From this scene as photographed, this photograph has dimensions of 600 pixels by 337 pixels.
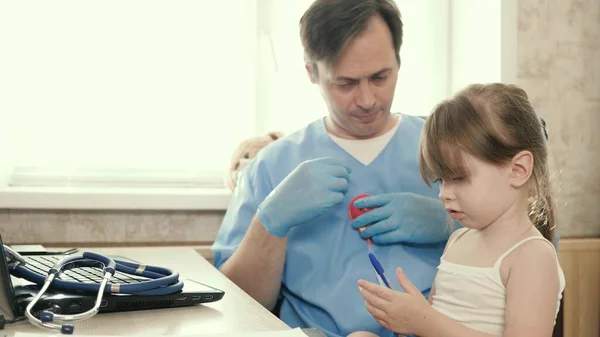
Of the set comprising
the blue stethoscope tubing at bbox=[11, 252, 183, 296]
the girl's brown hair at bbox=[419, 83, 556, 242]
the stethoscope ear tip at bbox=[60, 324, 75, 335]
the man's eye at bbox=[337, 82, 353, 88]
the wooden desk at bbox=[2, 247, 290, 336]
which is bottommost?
the wooden desk at bbox=[2, 247, 290, 336]

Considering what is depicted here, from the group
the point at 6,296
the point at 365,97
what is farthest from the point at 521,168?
the point at 6,296

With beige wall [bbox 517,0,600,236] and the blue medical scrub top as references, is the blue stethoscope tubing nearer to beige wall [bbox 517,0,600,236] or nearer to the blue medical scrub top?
the blue medical scrub top

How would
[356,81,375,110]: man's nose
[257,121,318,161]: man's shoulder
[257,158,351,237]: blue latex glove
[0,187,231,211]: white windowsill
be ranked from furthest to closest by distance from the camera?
[0,187,231,211]: white windowsill
[257,121,318,161]: man's shoulder
[356,81,375,110]: man's nose
[257,158,351,237]: blue latex glove

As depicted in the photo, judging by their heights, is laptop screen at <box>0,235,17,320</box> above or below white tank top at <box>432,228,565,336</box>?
above

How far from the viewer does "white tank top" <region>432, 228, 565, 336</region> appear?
1191mm

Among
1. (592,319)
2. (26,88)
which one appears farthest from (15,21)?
(592,319)

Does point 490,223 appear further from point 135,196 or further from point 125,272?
point 135,196

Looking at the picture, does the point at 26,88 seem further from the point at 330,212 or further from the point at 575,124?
the point at 575,124

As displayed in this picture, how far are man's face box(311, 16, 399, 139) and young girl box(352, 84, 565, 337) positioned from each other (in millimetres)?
377

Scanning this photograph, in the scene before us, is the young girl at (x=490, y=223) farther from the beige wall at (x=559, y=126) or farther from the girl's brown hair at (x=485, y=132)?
the beige wall at (x=559, y=126)

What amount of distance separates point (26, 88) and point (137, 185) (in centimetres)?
42

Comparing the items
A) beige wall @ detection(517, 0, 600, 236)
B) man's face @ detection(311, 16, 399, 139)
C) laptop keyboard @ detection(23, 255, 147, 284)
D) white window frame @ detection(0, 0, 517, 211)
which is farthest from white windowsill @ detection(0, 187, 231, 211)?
beige wall @ detection(517, 0, 600, 236)

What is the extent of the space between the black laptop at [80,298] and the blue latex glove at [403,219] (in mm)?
478

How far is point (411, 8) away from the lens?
2.51 m
